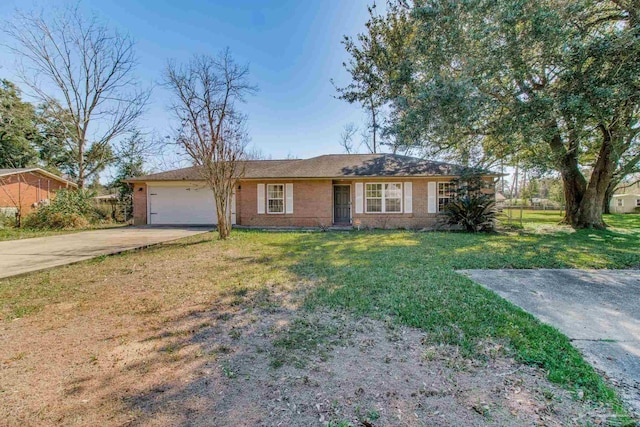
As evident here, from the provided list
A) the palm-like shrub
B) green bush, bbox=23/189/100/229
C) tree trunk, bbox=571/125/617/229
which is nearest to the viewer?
the palm-like shrub

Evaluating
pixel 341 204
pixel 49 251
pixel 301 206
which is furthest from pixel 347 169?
pixel 49 251

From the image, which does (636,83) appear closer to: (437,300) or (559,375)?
(437,300)

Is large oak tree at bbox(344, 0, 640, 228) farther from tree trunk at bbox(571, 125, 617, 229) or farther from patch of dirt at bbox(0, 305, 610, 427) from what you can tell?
tree trunk at bbox(571, 125, 617, 229)

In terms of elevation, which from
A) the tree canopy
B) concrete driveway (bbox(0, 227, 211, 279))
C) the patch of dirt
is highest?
the tree canopy

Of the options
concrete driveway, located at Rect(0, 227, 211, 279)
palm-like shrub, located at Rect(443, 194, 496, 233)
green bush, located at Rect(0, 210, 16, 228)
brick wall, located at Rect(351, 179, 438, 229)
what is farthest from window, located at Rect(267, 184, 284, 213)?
green bush, located at Rect(0, 210, 16, 228)

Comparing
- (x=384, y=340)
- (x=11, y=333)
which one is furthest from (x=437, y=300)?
(x=11, y=333)

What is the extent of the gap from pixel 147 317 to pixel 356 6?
13.8 m

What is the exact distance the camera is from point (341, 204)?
48.7 ft

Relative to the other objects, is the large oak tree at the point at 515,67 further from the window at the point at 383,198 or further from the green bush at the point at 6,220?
the green bush at the point at 6,220

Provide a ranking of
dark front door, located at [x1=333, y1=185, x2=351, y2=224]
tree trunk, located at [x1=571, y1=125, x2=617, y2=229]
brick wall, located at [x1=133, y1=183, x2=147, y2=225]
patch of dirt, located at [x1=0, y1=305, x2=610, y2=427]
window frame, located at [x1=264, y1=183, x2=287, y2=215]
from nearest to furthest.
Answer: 1. patch of dirt, located at [x1=0, y1=305, x2=610, y2=427]
2. tree trunk, located at [x1=571, y1=125, x2=617, y2=229]
3. window frame, located at [x1=264, y1=183, x2=287, y2=215]
4. dark front door, located at [x1=333, y1=185, x2=351, y2=224]
5. brick wall, located at [x1=133, y1=183, x2=147, y2=225]

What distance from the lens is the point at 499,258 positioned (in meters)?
6.94

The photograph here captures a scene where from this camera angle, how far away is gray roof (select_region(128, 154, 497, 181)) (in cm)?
1328

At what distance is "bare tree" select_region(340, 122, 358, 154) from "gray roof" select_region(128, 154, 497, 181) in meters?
14.5

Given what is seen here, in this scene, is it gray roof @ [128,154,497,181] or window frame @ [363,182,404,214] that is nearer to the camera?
gray roof @ [128,154,497,181]
